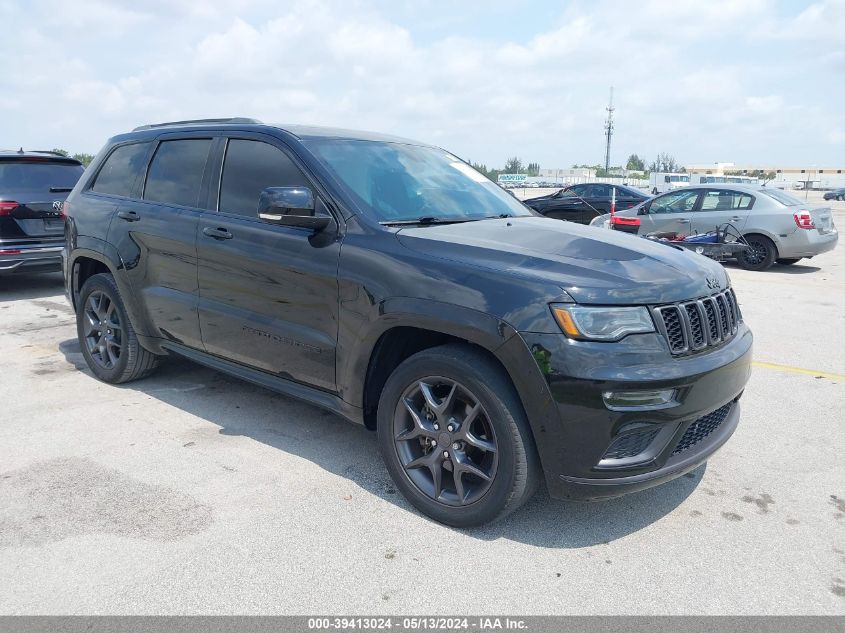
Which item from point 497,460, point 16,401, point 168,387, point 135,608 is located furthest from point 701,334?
point 16,401

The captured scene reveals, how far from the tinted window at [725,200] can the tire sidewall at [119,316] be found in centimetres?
1073

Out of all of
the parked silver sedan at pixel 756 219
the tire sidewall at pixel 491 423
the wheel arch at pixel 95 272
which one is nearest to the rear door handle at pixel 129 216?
the wheel arch at pixel 95 272

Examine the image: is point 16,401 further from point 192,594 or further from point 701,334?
point 701,334

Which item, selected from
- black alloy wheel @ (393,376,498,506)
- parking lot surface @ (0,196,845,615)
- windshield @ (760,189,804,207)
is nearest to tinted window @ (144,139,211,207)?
parking lot surface @ (0,196,845,615)

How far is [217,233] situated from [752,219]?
10583 millimetres

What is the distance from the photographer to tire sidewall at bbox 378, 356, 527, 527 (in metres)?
2.91

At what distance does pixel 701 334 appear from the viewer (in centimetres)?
304

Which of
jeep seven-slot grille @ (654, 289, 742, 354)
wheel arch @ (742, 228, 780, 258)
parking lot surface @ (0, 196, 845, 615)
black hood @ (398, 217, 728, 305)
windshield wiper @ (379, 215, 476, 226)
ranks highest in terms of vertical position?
windshield wiper @ (379, 215, 476, 226)

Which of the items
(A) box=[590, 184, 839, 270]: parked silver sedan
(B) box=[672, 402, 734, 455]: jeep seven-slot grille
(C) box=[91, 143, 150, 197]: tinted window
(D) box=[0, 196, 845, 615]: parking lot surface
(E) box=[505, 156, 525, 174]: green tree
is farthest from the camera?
(E) box=[505, 156, 525, 174]: green tree

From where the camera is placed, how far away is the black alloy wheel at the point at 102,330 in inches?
202

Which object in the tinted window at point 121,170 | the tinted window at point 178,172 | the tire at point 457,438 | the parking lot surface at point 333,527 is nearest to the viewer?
the parking lot surface at point 333,527

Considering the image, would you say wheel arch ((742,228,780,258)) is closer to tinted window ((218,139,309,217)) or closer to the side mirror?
tinted window ((218,139,309,217))

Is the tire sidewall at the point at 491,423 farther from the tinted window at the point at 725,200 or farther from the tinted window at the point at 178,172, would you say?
the tinted window at the point at 725,200

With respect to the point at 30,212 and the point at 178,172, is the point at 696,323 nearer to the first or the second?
the point at 178,172
